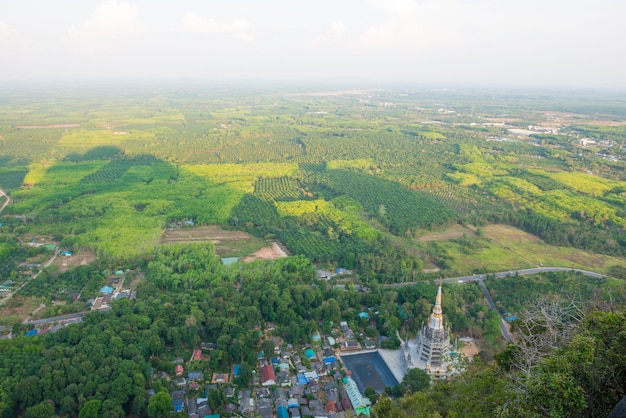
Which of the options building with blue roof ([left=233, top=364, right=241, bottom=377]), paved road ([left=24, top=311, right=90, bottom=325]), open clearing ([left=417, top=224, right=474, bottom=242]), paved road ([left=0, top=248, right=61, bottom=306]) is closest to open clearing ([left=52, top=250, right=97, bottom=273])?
paved road ([left=0, top=248, right=61, bottom=306])

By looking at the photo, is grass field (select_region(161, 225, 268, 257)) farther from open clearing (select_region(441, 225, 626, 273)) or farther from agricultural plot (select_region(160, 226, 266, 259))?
open clearing (select_region(441, 225, 626, 273))

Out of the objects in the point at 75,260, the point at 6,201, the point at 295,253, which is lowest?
the point at 6,201

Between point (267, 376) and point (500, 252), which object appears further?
point (500, 252)

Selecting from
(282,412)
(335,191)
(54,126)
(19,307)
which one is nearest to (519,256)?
(335,191)

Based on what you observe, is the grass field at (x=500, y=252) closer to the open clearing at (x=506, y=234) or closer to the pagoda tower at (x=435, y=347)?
the open clearing at (x=506, y=234)

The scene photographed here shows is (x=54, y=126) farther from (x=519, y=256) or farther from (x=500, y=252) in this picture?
(x=519, y=256)

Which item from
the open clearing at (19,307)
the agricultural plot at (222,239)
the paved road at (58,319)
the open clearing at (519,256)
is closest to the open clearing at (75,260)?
the open clearing at (19,307)
